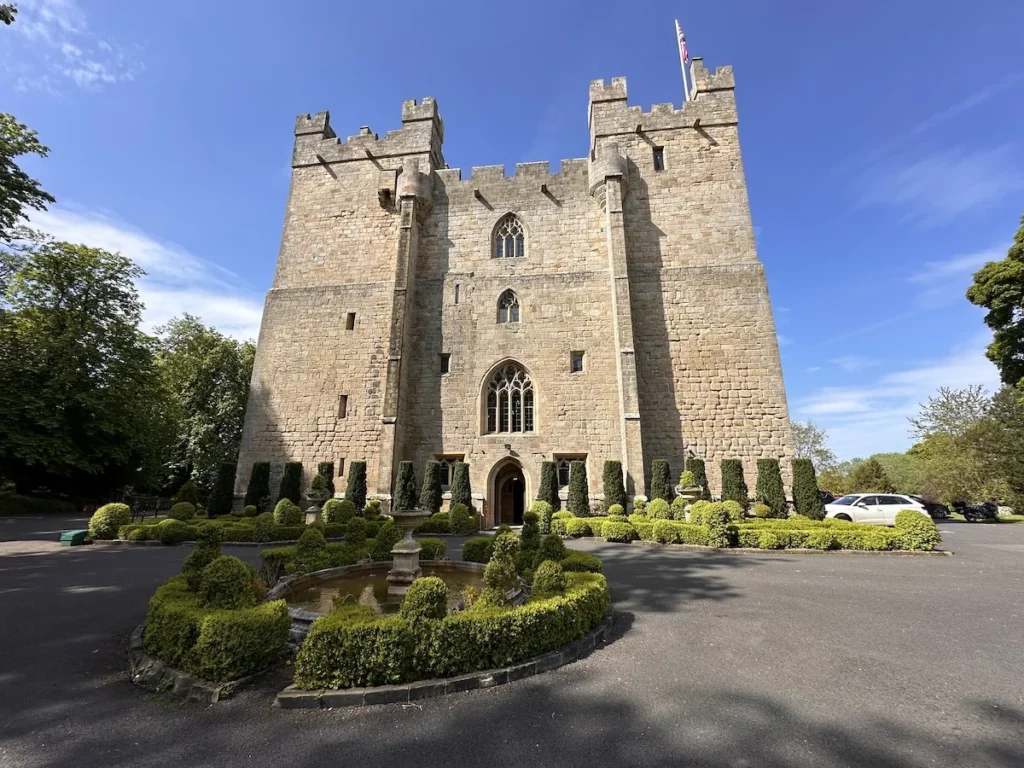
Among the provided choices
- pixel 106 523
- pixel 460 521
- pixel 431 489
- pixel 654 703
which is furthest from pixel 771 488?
pixel 106 523

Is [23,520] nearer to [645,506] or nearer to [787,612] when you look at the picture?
[645,506]

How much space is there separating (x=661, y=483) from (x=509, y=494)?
6730 mm

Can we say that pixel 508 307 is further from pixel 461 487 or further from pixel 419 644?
pixel 419 644

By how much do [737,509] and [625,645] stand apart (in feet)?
27.6

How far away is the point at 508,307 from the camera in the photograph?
19578mm

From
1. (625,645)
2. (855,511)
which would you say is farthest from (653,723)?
(855,511)

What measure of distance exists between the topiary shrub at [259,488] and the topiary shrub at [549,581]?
1541 cm

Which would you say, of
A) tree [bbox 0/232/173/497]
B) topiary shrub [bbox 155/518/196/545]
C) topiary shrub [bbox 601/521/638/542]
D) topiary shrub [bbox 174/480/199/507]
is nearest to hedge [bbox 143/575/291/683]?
topiary shrub [bbox 155/518/196/545]

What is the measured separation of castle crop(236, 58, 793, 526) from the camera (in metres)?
17.2

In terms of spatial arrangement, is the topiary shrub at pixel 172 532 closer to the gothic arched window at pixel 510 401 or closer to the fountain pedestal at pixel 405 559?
the fountain pedestal at pixel 405 559

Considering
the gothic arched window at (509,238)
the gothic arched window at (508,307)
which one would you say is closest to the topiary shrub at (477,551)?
the gothic arched window at (508,307)

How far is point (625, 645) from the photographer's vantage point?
4871 millimetres

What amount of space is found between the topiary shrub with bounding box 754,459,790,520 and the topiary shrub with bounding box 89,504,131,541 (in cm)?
1979

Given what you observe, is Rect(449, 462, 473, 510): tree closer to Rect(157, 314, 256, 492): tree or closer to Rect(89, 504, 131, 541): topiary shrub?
Rect(89, 504, 131, 541): topiary shrub
